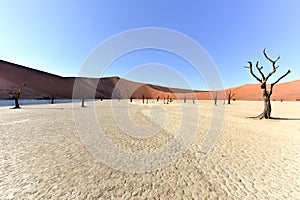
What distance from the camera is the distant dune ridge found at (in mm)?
66562

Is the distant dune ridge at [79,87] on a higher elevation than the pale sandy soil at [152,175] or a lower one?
higher

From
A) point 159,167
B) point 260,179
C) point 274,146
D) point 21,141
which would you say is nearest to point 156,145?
point 159,167

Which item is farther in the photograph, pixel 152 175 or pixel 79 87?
pixel 79 87

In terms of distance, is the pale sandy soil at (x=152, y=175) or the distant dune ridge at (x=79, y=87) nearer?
the pale sandy soil at (x=152, y=175)

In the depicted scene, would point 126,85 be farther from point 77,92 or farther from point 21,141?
point 21,141

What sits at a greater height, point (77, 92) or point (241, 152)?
point (77, 92)

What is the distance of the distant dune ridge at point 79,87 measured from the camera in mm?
66562

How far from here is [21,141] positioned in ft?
23.0

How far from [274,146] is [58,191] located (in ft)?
28.4

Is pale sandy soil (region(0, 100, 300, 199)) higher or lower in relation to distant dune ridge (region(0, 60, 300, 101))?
lower

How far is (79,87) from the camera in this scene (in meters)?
103

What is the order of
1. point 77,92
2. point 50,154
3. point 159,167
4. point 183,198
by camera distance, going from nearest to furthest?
point 183,198 < point 159,167 < point 50,154 < point 77,92

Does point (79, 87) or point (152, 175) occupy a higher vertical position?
point (79, 87)

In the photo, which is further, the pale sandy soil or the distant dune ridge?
the distant dune ridge
